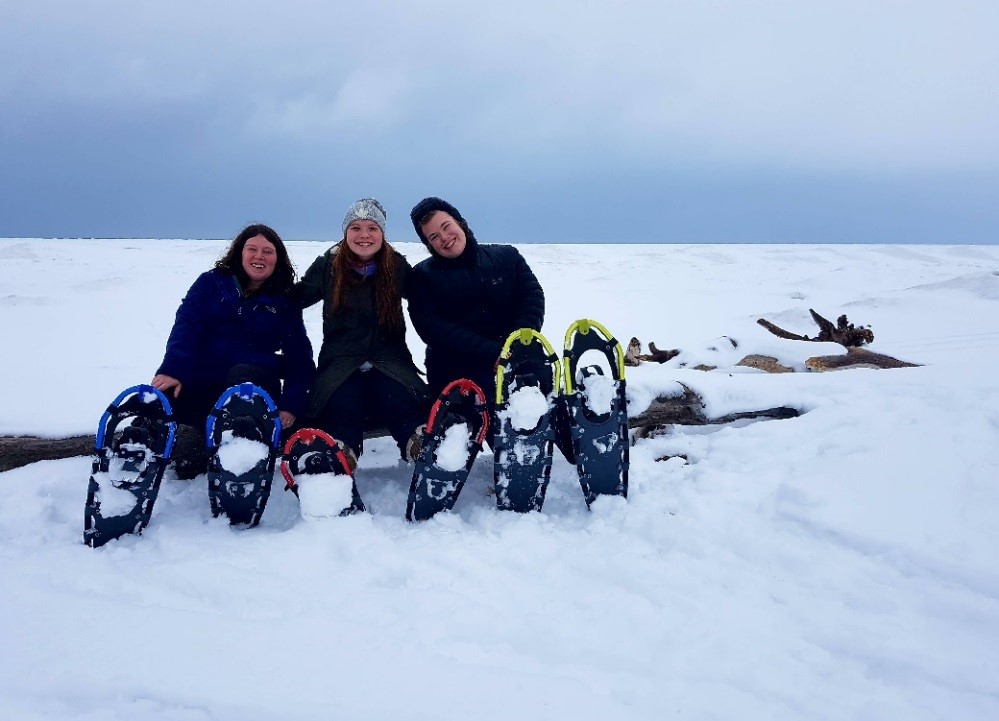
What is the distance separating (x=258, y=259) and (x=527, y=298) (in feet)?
5.53

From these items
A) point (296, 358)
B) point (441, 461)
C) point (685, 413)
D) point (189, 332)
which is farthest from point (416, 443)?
point (685, 413)

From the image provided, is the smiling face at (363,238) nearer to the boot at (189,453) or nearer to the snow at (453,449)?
the snow at (453,449)

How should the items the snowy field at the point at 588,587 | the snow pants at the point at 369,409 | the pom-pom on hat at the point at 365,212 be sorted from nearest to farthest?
the snowy field at the point at 588,587, the snow pants at the point at 369,409, the pom-pom on hat at the point at 365,212

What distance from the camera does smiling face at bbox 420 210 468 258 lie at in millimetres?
3551

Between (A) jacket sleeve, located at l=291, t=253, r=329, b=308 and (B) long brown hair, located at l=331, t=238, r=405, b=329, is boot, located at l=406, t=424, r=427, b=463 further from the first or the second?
(A) jacket sleeve, located at l=291, t=253, r=329, b=308

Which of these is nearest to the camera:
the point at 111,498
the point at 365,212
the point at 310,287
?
the point at 111,498

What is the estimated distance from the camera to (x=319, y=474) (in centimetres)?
288

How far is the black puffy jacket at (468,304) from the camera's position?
143 inches

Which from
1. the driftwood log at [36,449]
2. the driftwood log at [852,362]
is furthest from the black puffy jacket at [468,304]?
the driftwood log at [852,362]

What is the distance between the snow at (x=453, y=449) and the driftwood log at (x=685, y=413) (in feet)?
4.47

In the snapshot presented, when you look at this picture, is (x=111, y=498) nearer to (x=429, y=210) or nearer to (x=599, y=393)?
(x=429, y=210)

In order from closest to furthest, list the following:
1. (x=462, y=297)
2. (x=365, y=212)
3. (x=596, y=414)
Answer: (x=596, y=414), (x=365, y=212), (x=462, y=297)

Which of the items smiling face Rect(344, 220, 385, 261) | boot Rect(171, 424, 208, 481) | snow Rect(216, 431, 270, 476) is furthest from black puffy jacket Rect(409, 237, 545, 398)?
boot Rect(171, 424, 208, 481)

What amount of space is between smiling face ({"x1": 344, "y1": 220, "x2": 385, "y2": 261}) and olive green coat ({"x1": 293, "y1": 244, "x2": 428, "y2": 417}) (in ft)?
0.53
